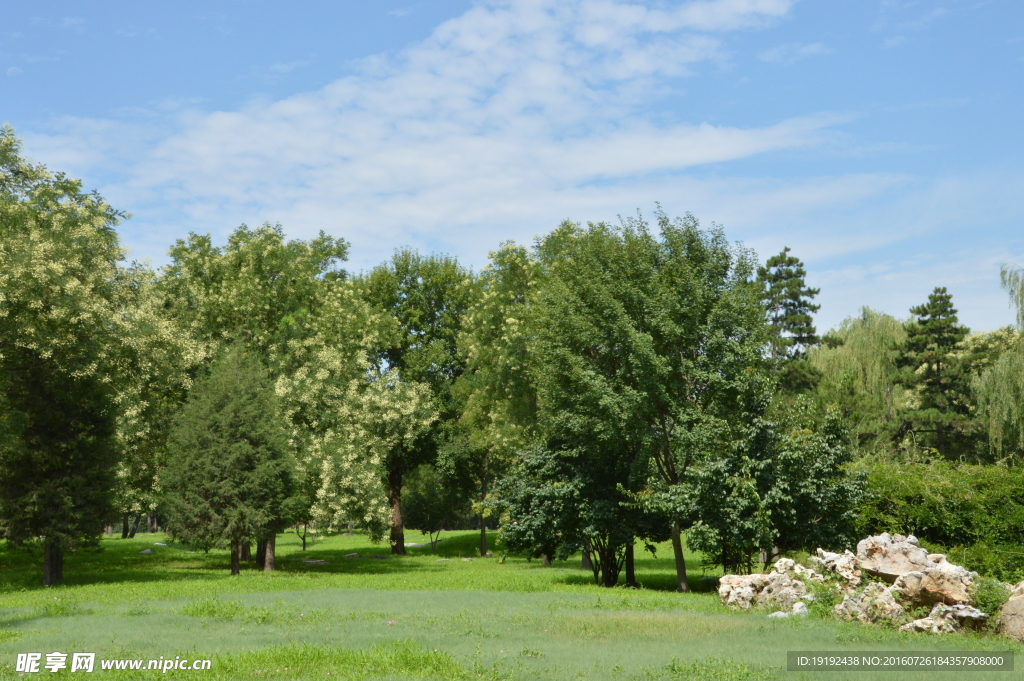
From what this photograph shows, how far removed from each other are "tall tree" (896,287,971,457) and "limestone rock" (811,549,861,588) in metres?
44.1

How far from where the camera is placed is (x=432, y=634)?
17.3 m

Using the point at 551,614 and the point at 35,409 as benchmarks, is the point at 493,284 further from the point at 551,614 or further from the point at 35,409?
the point at 551,614

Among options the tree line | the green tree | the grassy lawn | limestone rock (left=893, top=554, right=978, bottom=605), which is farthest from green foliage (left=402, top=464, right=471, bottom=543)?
limestone rock (left=893, top=554, right=978, bottom=605)

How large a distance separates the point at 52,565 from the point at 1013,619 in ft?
114

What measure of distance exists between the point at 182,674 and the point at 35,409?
82.2ft

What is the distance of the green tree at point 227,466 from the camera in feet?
119

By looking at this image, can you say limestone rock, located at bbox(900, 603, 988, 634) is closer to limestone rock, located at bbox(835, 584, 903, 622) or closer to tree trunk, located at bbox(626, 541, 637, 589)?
limestone rock, located at bbox(835, 584, 903, 622)

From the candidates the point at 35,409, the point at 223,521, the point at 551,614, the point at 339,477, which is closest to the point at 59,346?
the point at 35,409

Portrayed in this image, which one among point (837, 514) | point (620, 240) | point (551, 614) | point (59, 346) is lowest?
point (551, 614)

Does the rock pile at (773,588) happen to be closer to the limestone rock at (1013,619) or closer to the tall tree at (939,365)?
the limestone rock at (1013,619)

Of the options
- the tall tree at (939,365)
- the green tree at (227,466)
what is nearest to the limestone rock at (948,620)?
the green tree at (227,466)

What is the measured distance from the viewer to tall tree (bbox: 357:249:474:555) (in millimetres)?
53219

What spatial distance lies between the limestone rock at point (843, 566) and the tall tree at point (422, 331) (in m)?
33.6

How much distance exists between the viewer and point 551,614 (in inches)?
807
